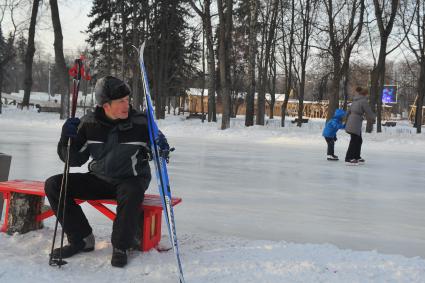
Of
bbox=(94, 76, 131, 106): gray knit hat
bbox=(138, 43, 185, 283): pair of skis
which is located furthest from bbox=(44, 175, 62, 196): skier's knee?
bbox=(138, 43, 185, 283): pair of skis

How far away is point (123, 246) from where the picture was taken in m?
3.42

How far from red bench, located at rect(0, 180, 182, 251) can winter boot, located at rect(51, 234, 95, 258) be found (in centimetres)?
24

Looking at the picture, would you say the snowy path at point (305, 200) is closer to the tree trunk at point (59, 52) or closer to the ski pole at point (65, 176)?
the ski pole at point (65, 176)

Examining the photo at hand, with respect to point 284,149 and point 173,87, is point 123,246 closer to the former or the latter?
point 284,149

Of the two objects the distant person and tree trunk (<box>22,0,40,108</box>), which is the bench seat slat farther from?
tree trunk (<box>22,0,40,108</box>)

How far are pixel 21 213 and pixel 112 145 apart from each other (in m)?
1.07

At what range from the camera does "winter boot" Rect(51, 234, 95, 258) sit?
351 centimetres

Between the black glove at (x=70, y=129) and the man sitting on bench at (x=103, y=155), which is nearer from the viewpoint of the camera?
the black glove at (x=70, y=129)

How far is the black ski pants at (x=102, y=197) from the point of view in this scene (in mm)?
3439

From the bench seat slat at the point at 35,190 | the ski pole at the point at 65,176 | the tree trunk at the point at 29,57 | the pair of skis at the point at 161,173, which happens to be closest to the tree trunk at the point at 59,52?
the tree trunk at the point at 29,57

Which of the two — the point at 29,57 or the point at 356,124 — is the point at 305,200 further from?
the point at 29,57

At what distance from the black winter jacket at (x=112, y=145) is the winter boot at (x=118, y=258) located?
553 millimetres

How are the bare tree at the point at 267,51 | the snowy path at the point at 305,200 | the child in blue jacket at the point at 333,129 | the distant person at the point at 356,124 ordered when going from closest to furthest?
1. the snowy path at the point at 305,200
2. the distant person at the point at 356,124
3. the child in blue jacket at the point at 333,129
4. the bare tree at the point at 267,51

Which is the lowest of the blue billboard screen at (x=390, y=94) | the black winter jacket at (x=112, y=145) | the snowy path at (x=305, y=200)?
the snowy path at (x=305, y=200)
